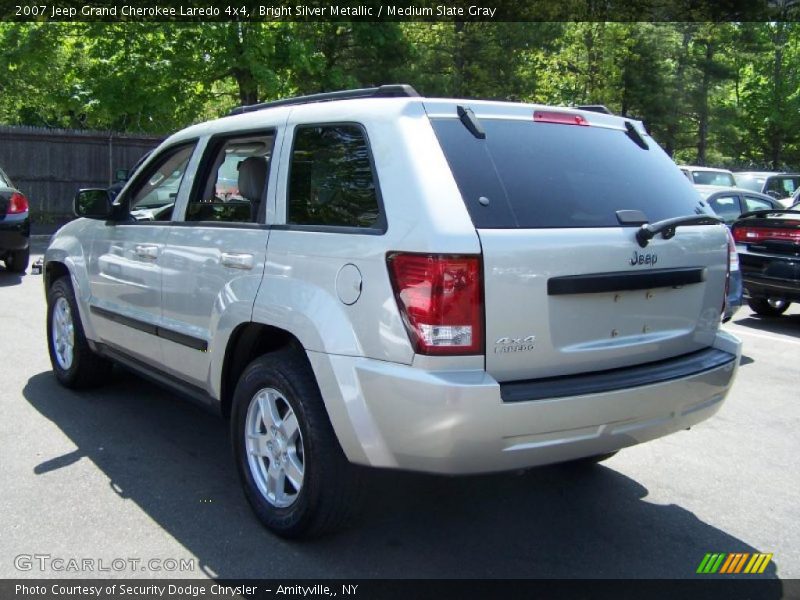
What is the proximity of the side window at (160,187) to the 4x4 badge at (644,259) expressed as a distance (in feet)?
8.65

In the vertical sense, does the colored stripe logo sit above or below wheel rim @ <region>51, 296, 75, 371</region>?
below

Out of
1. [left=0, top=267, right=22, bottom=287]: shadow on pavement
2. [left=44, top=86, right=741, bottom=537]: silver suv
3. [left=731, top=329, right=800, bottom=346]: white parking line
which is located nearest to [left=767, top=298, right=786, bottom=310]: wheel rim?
[left=731, top=329, right=800, bottom=346]: white parking line

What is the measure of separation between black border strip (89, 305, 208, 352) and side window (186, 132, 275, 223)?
637mm

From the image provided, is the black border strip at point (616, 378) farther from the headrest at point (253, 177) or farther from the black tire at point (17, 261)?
the black tire at point (17, 261)

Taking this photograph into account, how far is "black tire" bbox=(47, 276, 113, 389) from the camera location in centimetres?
559

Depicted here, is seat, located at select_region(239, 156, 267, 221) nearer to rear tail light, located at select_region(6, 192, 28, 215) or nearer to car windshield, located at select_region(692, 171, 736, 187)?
rear tail light, located at select_region(6, 192, 28, 215)

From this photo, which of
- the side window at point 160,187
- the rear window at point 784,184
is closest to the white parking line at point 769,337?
the side window at point 160,187

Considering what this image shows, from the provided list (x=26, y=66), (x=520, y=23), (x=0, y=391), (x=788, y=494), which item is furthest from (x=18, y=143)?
(x=788, y=494)

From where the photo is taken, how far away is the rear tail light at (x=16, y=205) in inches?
440

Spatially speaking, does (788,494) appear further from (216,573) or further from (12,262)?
(12,262)

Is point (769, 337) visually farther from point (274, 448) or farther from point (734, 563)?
point (274, 448)

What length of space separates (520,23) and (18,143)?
13882 mm

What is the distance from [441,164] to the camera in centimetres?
315

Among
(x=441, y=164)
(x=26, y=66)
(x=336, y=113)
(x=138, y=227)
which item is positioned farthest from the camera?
(x=26, y=66)
